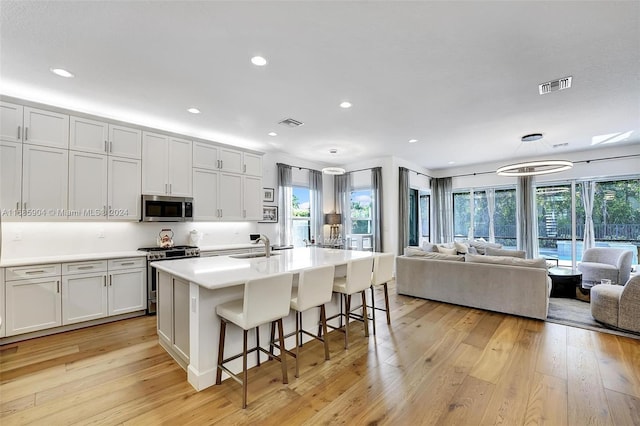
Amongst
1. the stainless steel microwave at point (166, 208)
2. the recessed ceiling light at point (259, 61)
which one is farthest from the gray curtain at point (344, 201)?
the recessed ceiling light at point (259, 61)

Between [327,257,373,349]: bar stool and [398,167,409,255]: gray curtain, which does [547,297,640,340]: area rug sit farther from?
[398,167,409,255]: gray curtain

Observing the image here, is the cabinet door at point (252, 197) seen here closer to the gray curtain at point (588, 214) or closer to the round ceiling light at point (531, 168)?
the round ceiling light at point (531, 168)

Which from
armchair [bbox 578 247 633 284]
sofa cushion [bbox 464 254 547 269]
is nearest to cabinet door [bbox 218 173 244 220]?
sofa cushion [bbox 464 254 547 269]

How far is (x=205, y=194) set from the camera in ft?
16.7

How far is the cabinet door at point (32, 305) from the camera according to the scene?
3.26m

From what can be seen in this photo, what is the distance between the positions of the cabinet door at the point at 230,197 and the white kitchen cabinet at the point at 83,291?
1.98m

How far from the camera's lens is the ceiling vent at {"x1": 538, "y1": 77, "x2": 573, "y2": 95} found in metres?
3.19

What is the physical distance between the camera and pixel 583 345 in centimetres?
322

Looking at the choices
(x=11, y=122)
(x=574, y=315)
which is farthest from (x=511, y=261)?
(x=11, y=122)

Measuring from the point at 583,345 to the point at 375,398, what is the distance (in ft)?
8.53

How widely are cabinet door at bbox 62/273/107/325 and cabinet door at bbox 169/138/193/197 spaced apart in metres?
1.59

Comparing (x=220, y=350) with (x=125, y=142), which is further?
(x=125, y=142)

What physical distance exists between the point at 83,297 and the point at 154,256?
2.99 ft

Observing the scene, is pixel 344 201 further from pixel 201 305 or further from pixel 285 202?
pixel 201 305
